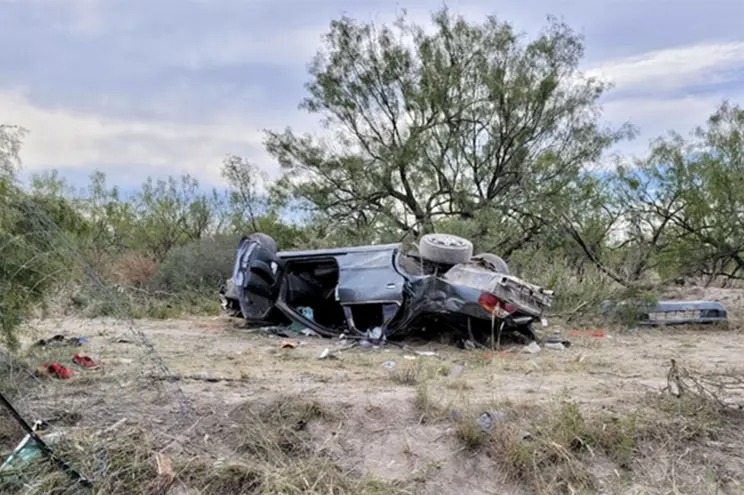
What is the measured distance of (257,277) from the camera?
9.19m

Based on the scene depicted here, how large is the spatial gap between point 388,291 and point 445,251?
1129 millimetres

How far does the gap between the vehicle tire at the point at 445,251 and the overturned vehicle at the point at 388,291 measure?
Result: 1cm

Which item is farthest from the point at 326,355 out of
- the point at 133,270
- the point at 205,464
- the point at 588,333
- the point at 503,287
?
the point at 133,270

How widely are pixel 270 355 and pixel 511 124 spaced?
38.0 feet

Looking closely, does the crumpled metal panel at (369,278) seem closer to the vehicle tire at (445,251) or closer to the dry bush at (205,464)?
the vehicle tire at (445,251)

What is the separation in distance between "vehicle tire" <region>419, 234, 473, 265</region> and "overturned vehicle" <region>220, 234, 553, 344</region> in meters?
0.01

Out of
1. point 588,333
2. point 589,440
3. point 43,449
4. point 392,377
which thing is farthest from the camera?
point 588,333

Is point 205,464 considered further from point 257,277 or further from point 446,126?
point 446,126

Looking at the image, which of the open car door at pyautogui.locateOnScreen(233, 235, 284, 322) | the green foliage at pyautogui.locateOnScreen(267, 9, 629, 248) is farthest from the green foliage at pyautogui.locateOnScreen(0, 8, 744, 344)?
the open car door at pyautogui.locateOnScreen(233, 235, 284, 322)

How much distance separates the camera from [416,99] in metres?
17.0

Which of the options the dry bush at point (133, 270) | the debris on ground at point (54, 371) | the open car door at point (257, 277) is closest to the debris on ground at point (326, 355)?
the open car door at point (257, 277)

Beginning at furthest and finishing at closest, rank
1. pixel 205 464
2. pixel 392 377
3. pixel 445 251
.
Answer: pixel 445 251
pixel 392 377
pixel 205 464

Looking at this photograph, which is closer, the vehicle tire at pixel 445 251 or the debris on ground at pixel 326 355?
the debris on ground at pixel 326 355

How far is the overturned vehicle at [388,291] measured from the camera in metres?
7.85
